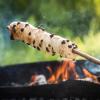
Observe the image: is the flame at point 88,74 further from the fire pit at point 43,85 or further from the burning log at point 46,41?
the burning log at point 46,41

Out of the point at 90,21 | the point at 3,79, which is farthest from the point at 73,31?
the point at 3,79

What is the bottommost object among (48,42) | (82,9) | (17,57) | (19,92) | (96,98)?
(96,98)

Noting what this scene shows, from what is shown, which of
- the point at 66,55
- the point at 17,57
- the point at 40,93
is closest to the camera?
the point at 66,55

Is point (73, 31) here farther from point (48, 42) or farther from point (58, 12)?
point (48, 42)

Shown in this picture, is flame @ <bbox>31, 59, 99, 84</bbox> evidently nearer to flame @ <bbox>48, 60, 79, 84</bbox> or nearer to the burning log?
flame @ <bbox>48, 60, 79, 84</bbox>

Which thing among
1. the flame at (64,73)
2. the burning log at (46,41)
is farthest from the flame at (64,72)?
the burning log at (46,41)

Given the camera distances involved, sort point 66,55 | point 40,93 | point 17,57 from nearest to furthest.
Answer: point 66,55 → point 40,93 → point 17,57

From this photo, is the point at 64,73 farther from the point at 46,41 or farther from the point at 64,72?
the point at 46,41

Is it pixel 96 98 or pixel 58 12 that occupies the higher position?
pixel 58 12
